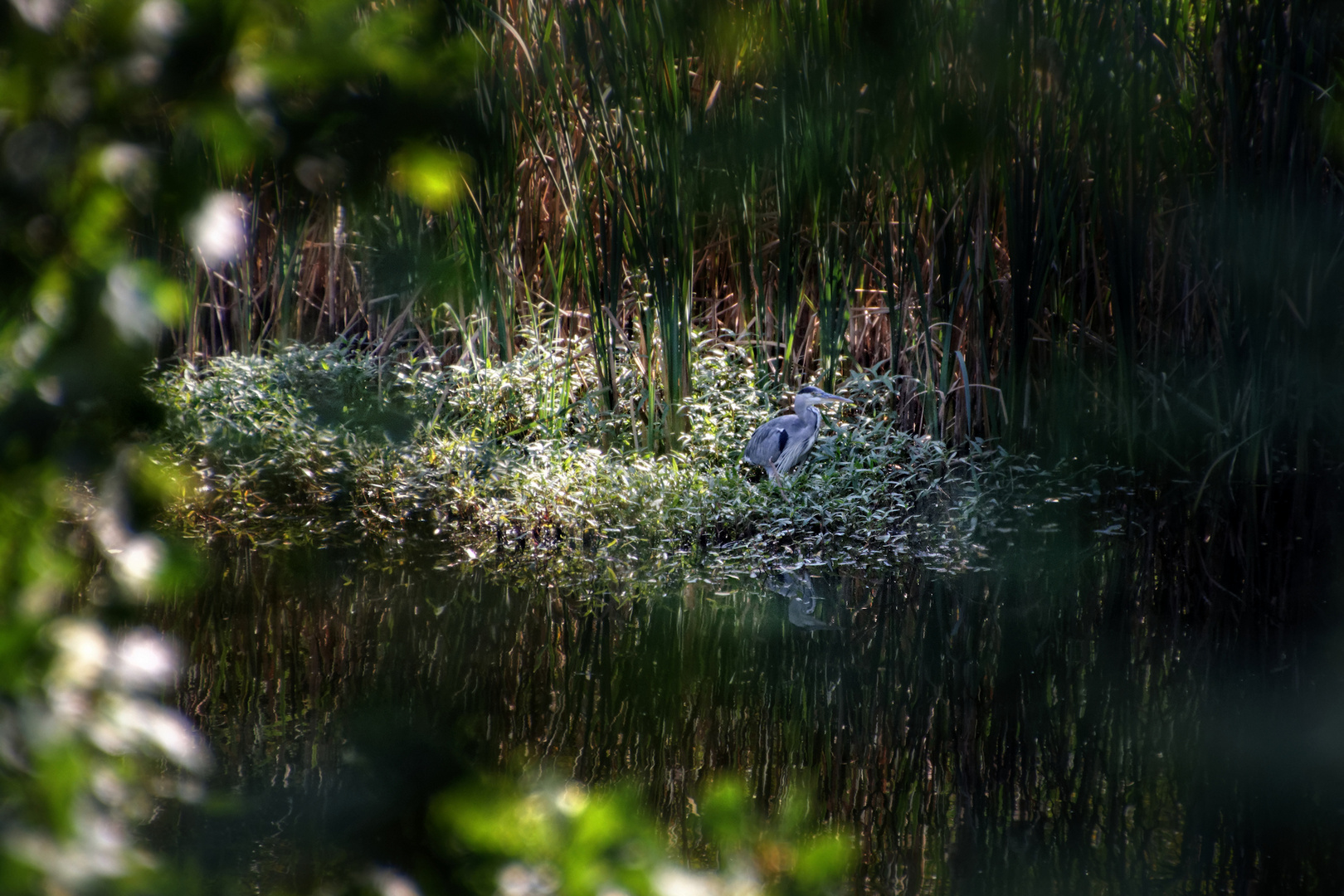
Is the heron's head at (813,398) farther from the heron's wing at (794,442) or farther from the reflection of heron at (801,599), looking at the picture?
the reflection of heron at (801,599)

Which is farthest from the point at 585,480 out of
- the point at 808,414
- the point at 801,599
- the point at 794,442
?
the point at 801,599

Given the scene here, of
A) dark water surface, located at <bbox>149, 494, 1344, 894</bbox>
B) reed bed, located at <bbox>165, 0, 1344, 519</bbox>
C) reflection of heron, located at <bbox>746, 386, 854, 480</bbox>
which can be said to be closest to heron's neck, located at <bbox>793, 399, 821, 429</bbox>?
reflection of heron, located at <bbox>746, 386, 854, 480</bbox>

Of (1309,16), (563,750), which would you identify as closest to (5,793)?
(563,750)

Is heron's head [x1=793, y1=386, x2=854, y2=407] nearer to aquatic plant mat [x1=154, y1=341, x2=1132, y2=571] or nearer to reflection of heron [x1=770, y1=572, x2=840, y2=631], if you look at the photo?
aquatic plant mat [x1=154, y1=341, x2=1132, y2=571]

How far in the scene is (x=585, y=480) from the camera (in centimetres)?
407

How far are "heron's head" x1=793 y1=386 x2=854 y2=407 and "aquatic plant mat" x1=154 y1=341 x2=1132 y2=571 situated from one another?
0.75 feet

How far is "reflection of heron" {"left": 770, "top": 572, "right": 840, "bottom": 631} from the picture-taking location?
304cm

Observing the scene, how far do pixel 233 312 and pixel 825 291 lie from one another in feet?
10.2

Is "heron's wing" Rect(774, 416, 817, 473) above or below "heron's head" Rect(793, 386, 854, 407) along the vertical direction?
below

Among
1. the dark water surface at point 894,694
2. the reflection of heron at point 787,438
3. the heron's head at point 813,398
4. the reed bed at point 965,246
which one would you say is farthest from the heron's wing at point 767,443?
the dark water surface at point 894,694

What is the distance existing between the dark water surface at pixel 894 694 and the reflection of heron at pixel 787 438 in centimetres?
76

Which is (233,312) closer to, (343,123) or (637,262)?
(637,262)

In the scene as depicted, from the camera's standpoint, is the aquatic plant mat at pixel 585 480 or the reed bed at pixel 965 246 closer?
the reed bed at pixel 965 246

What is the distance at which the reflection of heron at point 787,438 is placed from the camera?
4184mm
